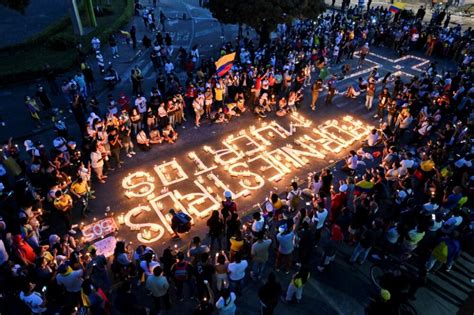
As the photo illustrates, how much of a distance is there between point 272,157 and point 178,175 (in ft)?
13.9

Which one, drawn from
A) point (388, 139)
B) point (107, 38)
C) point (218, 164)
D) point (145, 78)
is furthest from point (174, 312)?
point (107, 38)

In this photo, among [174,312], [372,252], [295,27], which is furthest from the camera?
[295,27]

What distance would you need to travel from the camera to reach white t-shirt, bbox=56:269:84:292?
27.9 ft

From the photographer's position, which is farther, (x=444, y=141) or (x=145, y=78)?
(x=145, y=78)

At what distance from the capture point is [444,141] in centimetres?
1512

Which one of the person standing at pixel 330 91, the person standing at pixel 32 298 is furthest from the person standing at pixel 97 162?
the person standing at pixel 330 91

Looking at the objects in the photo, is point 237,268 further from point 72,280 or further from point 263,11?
point 263,11

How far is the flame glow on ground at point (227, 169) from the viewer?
41.3 ft

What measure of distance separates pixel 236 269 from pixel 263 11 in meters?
20.3

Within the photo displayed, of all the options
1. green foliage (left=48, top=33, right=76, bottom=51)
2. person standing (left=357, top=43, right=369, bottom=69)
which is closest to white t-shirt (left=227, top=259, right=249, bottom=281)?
person standing (left=357, top=43, right=369, bottom=69)

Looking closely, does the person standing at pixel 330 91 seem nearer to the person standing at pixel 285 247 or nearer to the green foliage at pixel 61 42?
the person standing at pixel 285 247

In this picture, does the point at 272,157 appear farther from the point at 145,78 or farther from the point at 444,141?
the point at 145,78

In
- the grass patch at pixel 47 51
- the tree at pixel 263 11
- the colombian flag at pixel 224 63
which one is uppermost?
the tree at pixel 263 11

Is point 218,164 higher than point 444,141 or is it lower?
lower
